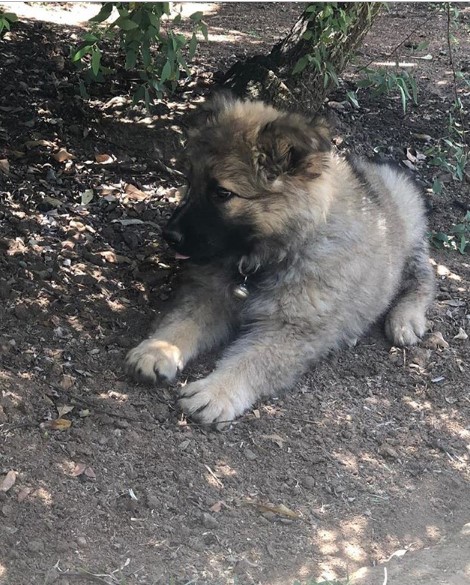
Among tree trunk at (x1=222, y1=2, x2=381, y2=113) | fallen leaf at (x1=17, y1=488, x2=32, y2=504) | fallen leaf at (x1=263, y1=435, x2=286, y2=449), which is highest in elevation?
tree trunk at (x1=222, y1=2, x2=381, y2=113)

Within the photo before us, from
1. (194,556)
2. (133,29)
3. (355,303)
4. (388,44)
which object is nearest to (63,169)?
(133,29)

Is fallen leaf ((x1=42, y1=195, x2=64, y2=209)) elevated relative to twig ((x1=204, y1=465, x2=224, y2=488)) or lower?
elevated

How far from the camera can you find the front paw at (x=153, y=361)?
169 inches

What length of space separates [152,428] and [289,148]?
1.62m

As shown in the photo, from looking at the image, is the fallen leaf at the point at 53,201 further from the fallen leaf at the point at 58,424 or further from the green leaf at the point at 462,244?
the green leaf at the point at 462,244

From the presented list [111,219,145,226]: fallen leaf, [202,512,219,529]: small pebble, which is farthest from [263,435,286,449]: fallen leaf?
[111,219,145,226]: fallen leaf

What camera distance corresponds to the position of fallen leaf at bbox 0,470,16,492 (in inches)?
139

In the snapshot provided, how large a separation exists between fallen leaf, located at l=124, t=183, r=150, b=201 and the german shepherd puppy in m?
1.21

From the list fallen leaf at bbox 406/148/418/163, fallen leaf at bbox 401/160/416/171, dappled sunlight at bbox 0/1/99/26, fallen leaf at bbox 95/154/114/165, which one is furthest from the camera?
dappled sunlight at bbox 0/1/99/26

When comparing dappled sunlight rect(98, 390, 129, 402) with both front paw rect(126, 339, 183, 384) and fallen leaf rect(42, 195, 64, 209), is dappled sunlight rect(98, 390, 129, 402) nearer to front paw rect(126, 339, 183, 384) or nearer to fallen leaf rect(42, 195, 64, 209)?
front paw rect(126, 339, 183, 384)

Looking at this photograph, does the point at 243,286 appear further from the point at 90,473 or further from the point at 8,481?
the point at 8,481

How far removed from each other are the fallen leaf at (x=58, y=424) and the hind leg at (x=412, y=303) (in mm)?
2194

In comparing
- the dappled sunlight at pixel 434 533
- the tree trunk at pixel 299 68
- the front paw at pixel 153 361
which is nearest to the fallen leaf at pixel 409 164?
the tree trunk at pixel 299 68

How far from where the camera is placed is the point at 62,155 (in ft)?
20.2
